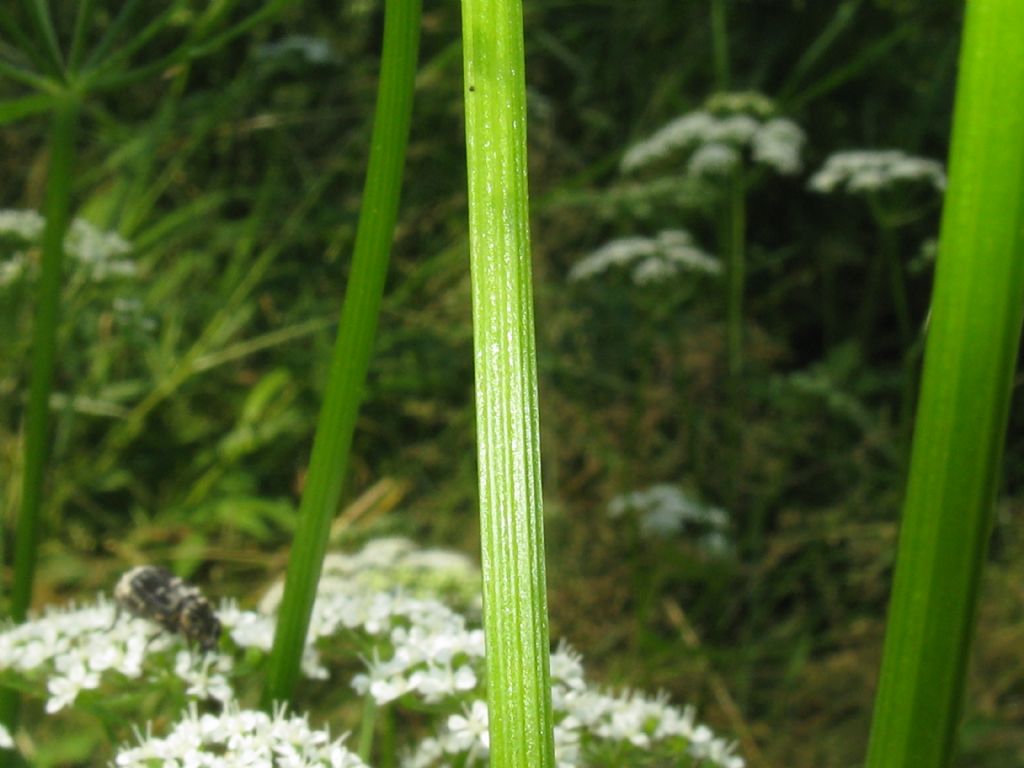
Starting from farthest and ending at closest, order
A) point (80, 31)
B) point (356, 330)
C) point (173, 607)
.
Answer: point (80, 31)
point (173, 607)
point (356, 330)

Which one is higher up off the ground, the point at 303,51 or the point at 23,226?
the point at 303,51

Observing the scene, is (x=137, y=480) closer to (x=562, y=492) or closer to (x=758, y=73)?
(x=562, y=492)

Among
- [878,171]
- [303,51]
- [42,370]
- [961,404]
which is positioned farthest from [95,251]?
[961,404]

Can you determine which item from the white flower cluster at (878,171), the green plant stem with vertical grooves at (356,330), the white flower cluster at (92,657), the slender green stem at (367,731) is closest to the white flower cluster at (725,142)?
the white flower cluster at (878,171)

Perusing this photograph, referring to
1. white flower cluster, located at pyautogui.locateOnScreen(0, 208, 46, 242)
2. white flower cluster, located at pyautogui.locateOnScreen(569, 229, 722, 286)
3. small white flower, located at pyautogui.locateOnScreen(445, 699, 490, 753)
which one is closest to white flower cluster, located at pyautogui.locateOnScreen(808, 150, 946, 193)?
white flower cluster, located at pyautogui.locateOnScreen(569, 229, 722, 286)

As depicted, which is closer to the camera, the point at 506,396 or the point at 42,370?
the point at 506,396

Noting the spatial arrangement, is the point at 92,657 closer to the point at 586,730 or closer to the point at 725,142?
the point at 586,730
